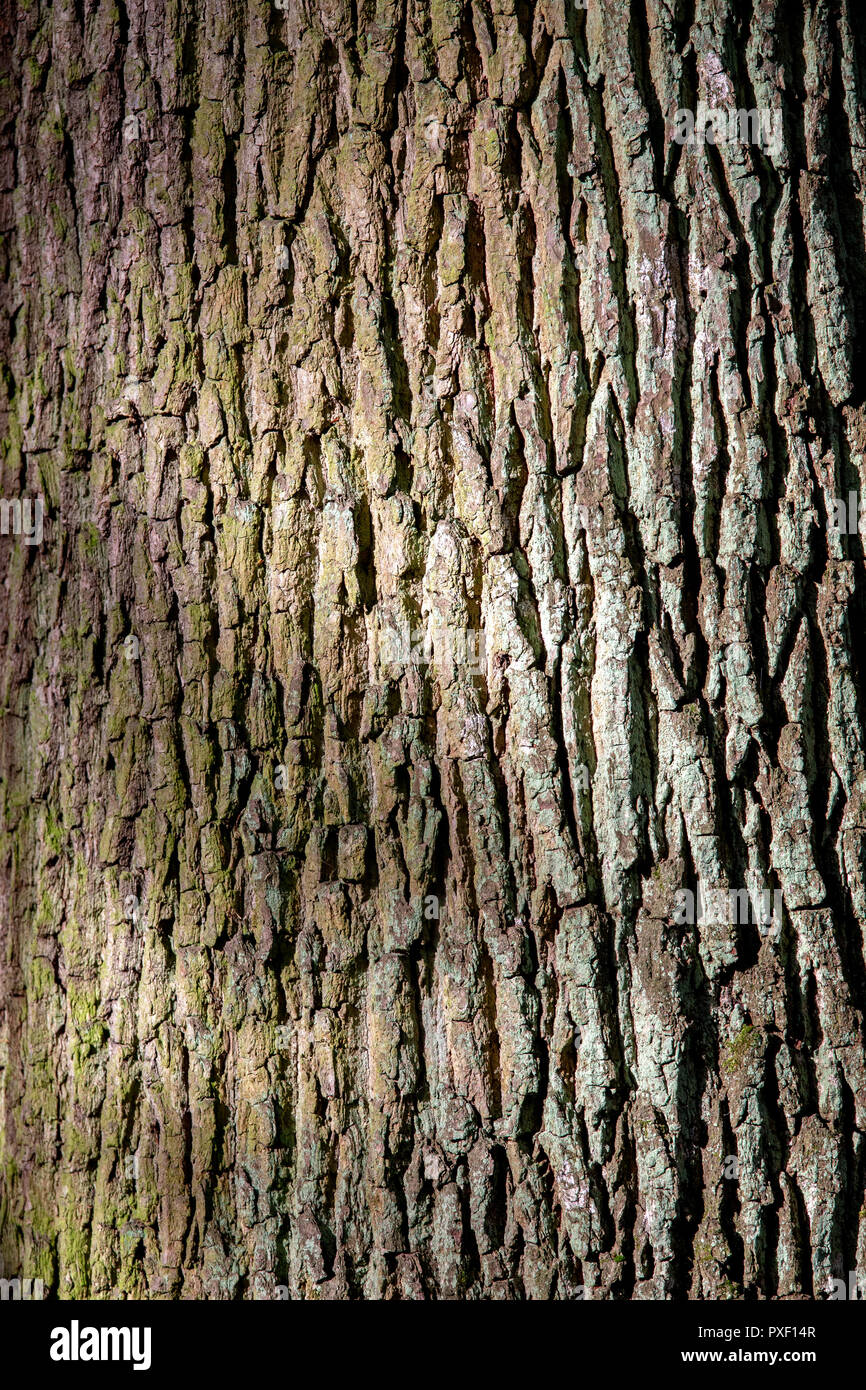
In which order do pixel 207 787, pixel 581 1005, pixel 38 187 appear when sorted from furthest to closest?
1. pixel 38 187
2. pixel 207 787
3. pixel 581 1005

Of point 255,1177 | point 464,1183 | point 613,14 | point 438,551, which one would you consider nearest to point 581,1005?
point 464,1183

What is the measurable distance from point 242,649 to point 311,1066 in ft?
2.17

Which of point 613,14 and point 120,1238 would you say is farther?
point 120,1238

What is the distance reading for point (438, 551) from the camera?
59.4 inches

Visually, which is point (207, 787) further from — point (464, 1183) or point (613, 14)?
point (613, 14)

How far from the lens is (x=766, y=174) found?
1.50 metres

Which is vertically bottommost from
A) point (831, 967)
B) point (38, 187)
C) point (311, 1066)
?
point (311, 1066)

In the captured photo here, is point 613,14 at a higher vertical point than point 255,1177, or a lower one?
higher

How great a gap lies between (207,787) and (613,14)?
134 centimetres

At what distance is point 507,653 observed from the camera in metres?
1.50

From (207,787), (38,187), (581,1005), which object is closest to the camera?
(581,1005)

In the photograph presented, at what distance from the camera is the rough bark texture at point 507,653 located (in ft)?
4.85

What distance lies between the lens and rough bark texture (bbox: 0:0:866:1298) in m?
1.48

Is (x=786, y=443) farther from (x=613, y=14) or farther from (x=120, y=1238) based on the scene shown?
(x=120, y=1238)
